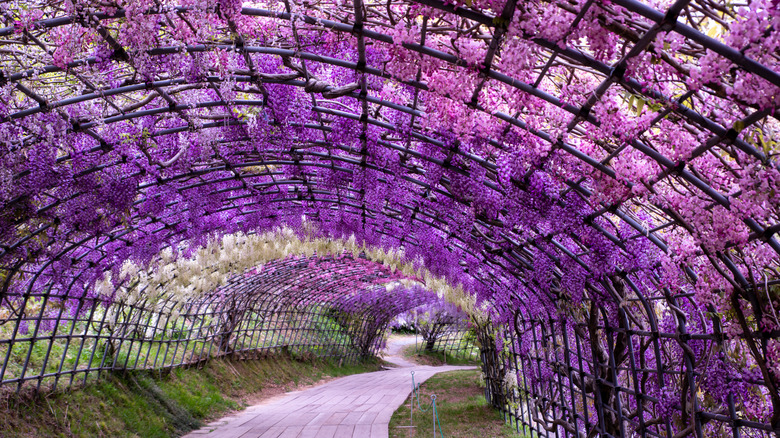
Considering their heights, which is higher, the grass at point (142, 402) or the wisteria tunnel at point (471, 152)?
the wisteria tunnel at point (471, 152)

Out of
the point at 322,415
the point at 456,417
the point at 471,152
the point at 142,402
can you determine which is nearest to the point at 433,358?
the point at 456,417

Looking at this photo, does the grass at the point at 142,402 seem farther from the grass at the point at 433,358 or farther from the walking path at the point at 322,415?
the grass at the point at 433,358

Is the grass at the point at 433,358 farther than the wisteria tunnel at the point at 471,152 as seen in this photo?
Yes

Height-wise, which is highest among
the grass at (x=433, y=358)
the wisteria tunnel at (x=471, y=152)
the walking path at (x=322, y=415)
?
the wisteria tunnel at (x=471, y=152)

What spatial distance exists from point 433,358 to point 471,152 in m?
26.6

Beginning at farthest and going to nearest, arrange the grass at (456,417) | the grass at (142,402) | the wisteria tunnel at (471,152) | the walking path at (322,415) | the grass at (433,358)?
the grass at (433,358), the grass at (456,417), the walking path at (322,415), the grass at (142,402), the wisteria tunnel at (471,152)

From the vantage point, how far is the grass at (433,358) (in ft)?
96.6

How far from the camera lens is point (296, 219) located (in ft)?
30.0

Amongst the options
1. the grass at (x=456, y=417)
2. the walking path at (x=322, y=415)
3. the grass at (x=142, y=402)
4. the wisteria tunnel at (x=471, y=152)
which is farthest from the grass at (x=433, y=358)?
the wisteria tunnel at (x=471, y=152)

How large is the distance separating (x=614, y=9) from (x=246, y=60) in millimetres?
2451

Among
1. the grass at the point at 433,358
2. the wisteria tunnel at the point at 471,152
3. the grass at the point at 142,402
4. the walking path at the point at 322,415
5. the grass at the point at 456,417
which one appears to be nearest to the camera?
the wisteria tunnel at the point at 471,152

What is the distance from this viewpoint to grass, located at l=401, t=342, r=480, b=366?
29.5 meters

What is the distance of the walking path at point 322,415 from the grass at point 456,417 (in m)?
0.37

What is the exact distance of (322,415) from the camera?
1110cm
